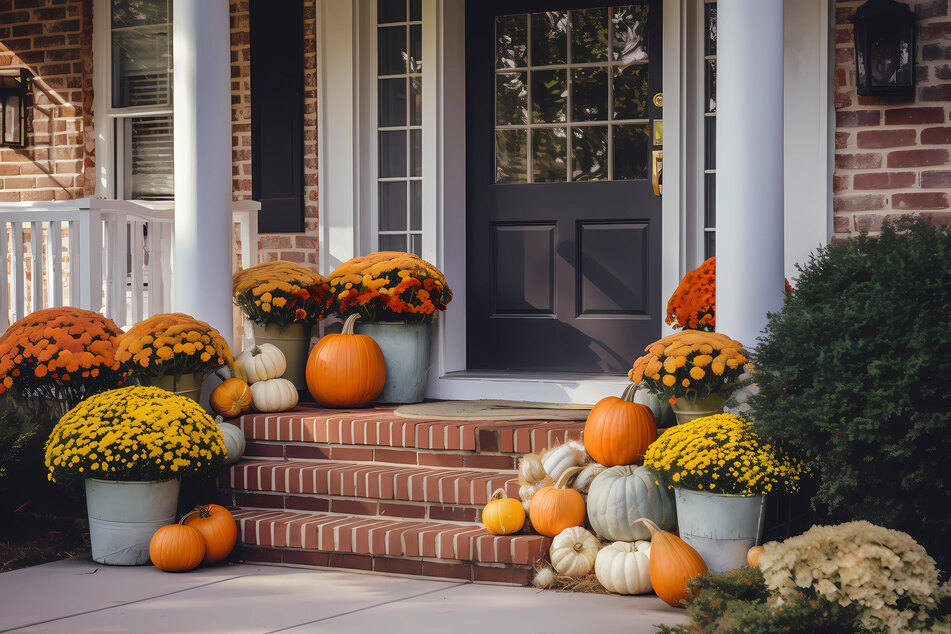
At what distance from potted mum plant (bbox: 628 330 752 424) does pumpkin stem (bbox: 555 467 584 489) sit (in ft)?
1.51

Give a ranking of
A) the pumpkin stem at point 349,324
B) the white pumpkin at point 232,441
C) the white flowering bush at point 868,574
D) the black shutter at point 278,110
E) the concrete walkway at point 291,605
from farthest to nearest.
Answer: the black shutter at point 278,110, the pumpkin stem at point 349,324, the white pumpkin at point 232,441, the concrete walkway at point 291,605, the white flowering bush at point 868,574

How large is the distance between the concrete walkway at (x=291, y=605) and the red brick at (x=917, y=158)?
2.69m

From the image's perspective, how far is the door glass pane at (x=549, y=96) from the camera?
6168 millimetres

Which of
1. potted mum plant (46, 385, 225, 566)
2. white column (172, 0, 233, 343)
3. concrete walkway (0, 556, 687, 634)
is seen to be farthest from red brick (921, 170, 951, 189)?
potted mum plant (46, 385, 225, 566)

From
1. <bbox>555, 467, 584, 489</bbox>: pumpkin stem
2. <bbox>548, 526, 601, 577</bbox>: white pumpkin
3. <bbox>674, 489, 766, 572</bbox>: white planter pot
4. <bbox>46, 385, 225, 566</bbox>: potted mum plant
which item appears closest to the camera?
<bbox>674, 489, 766, 572</bbox>: white planter pot

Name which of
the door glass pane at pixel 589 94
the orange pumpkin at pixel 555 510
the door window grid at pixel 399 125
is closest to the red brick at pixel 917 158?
the door glass pane at pixel 589 94

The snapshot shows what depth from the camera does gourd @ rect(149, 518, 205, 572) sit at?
4.34 meters

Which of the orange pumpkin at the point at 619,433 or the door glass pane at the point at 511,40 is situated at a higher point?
the door glass pane at the point at 511,40

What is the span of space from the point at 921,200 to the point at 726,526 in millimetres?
2295

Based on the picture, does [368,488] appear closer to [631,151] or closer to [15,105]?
[631,151]

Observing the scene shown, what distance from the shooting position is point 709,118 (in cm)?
571

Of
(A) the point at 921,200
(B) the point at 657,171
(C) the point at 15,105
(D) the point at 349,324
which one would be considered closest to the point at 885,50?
(A) the point at 921,200

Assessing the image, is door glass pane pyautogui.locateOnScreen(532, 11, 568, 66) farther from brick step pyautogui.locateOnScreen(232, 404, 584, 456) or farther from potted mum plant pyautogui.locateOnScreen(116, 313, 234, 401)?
potted mum plant pyautogui.locateOnScreen(116, 313, 234, 401)

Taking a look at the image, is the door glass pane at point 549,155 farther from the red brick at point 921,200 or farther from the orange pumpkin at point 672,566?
the orange pumpkin at point 672,566
